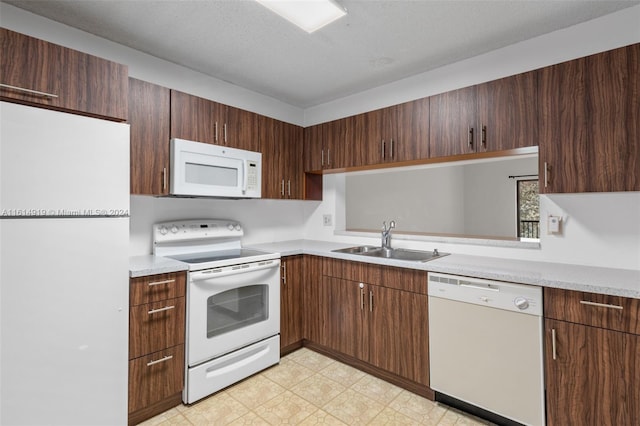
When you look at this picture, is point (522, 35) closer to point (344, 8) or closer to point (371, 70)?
point (371, 70)

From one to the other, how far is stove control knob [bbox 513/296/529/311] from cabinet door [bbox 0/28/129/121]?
2342 mm

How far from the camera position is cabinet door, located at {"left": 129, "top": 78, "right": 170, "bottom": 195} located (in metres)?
2.04

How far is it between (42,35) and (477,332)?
3129mm

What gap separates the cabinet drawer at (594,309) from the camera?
4.61 ft

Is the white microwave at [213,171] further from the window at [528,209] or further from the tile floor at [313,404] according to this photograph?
the window at [528,209]

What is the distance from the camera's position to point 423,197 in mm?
3104

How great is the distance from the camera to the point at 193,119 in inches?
91.7

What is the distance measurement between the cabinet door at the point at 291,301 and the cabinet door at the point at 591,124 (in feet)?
6.11

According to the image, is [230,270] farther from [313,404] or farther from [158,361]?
[313,404]

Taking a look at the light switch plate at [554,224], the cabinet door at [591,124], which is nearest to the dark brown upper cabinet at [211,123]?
the cabinet door at [591,124]

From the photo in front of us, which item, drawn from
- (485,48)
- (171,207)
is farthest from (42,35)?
(485,48)

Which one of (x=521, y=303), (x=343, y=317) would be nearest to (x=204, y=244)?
(x=343, y=317)

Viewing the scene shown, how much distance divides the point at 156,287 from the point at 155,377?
541mm

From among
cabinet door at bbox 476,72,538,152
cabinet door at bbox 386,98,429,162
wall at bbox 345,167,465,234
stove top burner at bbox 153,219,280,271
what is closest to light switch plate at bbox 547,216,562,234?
cabinet door at bbox 476,72,538,152
